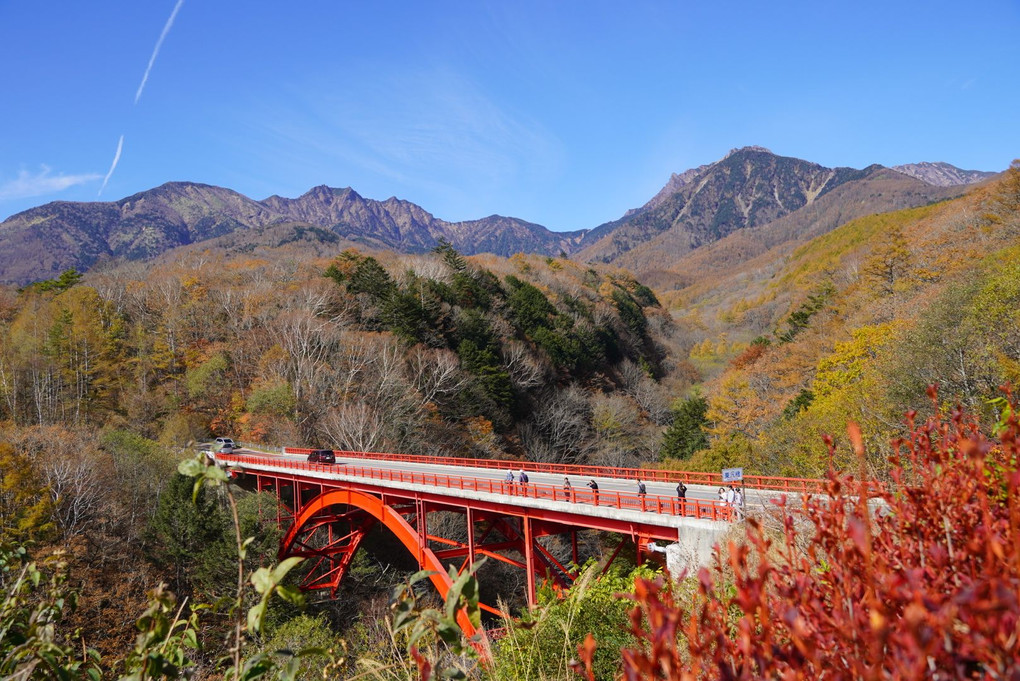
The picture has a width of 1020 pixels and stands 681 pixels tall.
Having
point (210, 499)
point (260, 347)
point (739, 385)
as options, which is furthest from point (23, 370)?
point (739, 385)

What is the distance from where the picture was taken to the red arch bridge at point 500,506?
12031 mm

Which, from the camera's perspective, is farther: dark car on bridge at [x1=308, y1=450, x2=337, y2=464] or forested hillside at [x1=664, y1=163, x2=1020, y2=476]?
dark car on bridge at [x1=308, y1=450, x2=337, y2=464]

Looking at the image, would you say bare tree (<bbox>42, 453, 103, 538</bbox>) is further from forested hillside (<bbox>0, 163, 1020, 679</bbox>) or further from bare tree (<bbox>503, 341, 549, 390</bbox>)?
bare tree (<bbox>503, 341, 549, 390</bbox>)

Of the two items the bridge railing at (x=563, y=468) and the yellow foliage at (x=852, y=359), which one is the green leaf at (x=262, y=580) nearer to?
the bridge railing at (x=563, y=468)

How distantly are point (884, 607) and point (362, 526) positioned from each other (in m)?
25.0

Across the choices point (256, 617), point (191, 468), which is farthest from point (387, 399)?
point (256, 617)

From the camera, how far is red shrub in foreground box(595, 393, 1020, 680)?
127cm

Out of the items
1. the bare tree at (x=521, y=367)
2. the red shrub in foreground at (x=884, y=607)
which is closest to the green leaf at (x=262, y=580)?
the red shrub in foreground at (x=884, y=607)

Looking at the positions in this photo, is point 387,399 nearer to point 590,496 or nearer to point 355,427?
point 355,427

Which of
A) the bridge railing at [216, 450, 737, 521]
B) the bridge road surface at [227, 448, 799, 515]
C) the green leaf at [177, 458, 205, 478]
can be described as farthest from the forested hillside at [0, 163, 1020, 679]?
the bridge road surface at [227, 448, 799, 515]

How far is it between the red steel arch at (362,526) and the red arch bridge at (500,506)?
5 centimetres

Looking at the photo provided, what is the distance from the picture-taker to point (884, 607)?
1.67 m

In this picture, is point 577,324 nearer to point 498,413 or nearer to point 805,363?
point 498,413

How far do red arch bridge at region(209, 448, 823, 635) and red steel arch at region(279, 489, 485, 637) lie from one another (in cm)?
5
